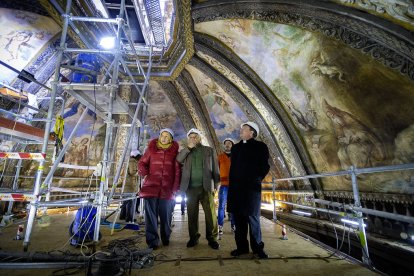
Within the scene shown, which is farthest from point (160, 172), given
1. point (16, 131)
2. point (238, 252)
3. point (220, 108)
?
point (220, 108)

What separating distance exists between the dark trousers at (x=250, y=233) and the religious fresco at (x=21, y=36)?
7.05m

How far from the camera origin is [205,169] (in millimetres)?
3092

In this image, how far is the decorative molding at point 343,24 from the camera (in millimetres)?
3631

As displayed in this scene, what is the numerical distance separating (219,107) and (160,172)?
7.49 metres

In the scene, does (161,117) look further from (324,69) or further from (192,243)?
(192,243)

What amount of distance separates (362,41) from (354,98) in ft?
4.04

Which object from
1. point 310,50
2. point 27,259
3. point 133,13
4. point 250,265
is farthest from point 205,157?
point 133,13

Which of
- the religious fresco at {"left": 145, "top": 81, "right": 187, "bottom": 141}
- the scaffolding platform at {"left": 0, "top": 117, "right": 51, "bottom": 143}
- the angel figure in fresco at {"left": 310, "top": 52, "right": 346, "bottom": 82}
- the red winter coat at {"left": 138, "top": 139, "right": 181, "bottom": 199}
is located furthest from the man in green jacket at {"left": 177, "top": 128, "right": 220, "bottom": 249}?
the religious fresco at {"left": 145, "top": 81, "right": 187, "bottom": 141}

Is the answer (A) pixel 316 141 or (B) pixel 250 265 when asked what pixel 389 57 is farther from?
(B) pixel 250 265

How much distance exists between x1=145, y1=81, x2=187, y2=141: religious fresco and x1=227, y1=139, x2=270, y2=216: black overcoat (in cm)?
968

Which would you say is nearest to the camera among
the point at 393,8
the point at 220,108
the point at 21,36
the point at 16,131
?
the point at 393,8

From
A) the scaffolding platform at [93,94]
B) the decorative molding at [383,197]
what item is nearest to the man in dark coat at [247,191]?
the scaffolding platform at [93,94]

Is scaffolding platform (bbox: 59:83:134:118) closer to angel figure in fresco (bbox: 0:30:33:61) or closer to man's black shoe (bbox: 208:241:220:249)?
man's black shoe (bbox: 208:241:220:249)

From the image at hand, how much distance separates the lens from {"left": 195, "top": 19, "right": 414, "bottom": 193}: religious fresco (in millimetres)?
4223
